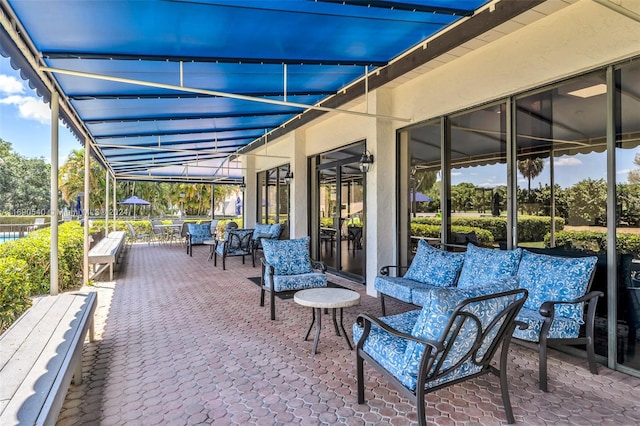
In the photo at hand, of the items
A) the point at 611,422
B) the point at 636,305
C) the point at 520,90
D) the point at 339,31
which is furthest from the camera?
the point at 520,90

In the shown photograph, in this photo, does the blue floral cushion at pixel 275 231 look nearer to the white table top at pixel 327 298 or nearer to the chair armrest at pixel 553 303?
the white table top at pixel 327 298

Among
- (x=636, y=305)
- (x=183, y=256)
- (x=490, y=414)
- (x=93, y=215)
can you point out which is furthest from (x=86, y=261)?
(x=93, y=215)

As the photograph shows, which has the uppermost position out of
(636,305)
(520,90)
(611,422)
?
(520,90)

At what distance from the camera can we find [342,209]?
25.2ft

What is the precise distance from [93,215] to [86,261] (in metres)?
16.8

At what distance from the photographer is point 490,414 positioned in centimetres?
243

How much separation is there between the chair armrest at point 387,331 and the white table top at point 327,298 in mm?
715

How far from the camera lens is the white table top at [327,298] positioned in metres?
3.38

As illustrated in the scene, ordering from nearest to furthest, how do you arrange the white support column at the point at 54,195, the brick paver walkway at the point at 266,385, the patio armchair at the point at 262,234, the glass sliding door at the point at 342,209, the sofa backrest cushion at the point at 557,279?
the brick paver walkway at the point at 266,385 < the sofa backrest cushion at the point at 557,279 < the white support column at the point at 54,195 < the glass sliding door at the point at 342,209 < the patio armchair at the point at 262,234

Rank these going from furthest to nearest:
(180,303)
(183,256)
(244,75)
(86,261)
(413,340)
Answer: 1. (183,256)
2. (86,261)
3. (180,303)
4. (244,75)
5. (413,340)

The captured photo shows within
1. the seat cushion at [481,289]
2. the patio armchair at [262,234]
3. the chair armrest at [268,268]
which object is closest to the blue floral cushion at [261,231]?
the patio armchair at [262,234]

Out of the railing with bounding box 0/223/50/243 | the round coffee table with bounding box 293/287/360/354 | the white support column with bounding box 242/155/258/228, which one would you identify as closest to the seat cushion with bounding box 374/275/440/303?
the round coffee table with bounding box 293/287/360/354

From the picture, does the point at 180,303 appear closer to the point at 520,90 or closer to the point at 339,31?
the point at 339,31

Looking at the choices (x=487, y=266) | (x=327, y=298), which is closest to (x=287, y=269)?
(x=327, y=298)
